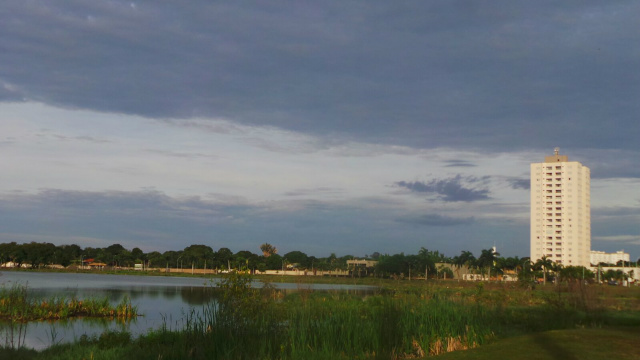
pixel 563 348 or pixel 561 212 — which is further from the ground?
pixel 561 212

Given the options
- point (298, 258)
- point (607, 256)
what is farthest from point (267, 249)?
point (607, 256)

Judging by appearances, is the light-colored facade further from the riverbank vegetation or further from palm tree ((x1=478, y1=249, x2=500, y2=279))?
the riverbank vegetation

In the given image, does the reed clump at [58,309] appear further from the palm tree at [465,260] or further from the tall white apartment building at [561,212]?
the tall white apartment building at [561,212]

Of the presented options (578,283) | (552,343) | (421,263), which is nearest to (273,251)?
(421,263)

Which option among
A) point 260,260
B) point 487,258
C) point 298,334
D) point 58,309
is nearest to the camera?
point 298,334

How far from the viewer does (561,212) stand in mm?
152875

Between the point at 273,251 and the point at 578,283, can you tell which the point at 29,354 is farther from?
the point at 273,251

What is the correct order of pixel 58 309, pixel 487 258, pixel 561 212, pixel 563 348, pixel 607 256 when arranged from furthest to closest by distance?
pixel 607 256 → pixel 561 212 → pixel 487 258 → pixel 58 309 → pixel 563 348

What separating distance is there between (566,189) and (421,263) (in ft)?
190

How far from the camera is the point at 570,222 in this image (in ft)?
494

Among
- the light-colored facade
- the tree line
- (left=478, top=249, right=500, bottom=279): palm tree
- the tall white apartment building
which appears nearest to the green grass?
the tree line

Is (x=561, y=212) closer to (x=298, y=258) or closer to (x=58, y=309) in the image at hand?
(x=298, y=258)

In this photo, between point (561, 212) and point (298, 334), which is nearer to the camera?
Result: point (298, 334)

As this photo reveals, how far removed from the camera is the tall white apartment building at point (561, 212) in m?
150
